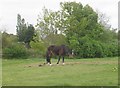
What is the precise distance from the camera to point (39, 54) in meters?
41.3

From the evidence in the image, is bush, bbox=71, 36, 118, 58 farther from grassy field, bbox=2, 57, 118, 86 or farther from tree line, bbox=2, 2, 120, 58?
grassy field, bbox=2, 57, 118, 86

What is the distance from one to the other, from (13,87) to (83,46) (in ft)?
103

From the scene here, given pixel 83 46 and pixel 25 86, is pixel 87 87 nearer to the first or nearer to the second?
pixel 25 86

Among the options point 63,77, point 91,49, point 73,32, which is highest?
point 73,32

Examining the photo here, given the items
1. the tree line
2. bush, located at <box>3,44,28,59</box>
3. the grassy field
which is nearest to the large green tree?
the tree line

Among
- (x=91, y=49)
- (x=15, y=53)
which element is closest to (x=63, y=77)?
(x=15, y=53)

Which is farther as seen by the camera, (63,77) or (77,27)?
(77,27)

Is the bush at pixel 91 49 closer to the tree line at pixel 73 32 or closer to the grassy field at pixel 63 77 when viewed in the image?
the tree line at pixel 73 32

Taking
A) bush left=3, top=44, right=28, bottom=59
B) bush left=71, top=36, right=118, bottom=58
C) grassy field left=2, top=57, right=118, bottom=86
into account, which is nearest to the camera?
grassy field left=2, top=57, right=118, bottom=86

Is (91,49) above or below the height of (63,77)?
above

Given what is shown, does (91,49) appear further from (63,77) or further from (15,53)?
(63,77)

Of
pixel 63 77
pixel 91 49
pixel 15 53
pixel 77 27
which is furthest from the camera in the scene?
pixel 77 27

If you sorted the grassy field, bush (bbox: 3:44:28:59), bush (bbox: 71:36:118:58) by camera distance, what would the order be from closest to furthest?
the grassy field → bush (bbox: 3:44:28:59) → bush (bbox: 71:36:118:58)

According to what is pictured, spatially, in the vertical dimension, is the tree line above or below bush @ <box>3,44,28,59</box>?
above
